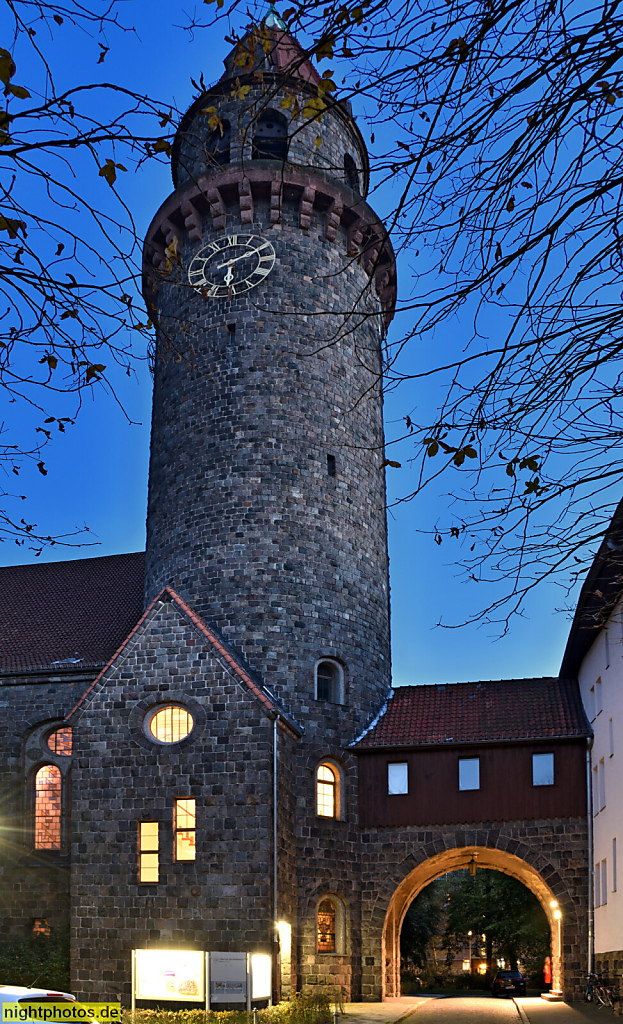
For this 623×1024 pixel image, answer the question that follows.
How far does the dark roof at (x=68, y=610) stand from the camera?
28.0m

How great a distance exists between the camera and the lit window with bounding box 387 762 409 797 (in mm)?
25922

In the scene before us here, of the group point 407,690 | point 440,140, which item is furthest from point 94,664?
point 440,140

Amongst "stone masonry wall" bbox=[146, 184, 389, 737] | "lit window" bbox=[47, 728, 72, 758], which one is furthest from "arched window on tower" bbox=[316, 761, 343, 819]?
"lit window" bbox=[47, 728, 72, 758]

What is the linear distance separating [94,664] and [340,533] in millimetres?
7137

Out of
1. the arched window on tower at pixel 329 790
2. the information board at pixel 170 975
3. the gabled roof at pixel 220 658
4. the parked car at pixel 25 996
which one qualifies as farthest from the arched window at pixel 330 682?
the parked car at pixel 25 996

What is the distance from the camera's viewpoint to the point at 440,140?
6.46 meters

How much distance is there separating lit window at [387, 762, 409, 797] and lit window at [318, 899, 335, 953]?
9.97 feet

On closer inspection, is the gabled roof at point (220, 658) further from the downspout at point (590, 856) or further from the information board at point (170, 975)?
the downspout at point (590, 856)

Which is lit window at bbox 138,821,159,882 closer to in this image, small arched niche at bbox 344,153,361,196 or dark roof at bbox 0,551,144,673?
dark roof at bbox 0,551,144,673

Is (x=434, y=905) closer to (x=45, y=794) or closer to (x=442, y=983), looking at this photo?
(x=442, y=983)

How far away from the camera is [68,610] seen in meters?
30.5

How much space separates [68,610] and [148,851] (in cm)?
1015

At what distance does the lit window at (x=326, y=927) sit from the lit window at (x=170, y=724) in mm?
5691

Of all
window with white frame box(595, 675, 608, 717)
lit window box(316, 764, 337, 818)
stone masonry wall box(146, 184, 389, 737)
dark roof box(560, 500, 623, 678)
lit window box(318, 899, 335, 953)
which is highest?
stone masonry wall box(146, 184, 389, 737)
